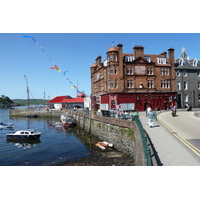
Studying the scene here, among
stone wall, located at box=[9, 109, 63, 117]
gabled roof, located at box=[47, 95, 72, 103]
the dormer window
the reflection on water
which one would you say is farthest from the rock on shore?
gabled roof, located at box=[47, 95, 72, 103]

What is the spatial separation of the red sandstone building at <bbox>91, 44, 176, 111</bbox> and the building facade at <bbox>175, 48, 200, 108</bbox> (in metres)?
3.07

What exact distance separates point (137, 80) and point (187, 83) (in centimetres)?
1502

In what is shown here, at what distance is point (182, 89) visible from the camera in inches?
1703

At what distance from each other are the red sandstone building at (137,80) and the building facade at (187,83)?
121 inches

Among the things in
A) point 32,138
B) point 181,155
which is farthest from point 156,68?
point 181,155

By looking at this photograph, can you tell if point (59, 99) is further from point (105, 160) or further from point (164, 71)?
point (105, 160)

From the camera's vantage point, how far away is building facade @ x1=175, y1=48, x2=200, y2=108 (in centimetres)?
4331

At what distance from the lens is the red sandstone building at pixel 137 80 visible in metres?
37.2

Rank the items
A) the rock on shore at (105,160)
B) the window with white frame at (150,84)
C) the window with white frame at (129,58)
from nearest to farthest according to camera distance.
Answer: the rock on shore at (105,160) → the window with white frame at (129,58) → the window with white frame at (150,84)

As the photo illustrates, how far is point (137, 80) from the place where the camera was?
127ft

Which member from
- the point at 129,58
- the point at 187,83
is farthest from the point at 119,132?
the point at 187,83

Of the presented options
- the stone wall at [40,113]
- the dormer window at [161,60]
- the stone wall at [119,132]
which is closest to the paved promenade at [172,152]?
the stone wall at [119,132]

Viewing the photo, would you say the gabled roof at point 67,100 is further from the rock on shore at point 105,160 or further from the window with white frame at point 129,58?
the rock on shore at point 105,160

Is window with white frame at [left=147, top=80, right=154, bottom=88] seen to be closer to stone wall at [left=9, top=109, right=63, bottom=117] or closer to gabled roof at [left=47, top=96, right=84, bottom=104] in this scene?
stone wall at [left=9, top=109, right=63, bottom=117]
